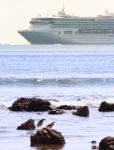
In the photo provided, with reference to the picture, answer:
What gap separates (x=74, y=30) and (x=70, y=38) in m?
2.03

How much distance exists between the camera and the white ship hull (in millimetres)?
157875

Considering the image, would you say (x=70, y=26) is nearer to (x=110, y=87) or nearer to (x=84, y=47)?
(x=84, y=47)

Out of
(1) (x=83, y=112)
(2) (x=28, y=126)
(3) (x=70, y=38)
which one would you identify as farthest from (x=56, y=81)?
(3) (x=70, y=38)

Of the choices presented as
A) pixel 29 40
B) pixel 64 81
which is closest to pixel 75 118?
pixel 64 81

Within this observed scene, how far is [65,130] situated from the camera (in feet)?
65.0

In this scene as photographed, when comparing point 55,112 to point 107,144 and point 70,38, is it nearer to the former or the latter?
point 107,144

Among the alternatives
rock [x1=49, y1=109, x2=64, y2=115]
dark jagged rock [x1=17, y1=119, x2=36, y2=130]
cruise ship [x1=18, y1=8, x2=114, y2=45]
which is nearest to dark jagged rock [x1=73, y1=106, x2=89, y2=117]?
rock [x1=49, y1=109, x2=64, y2=115]

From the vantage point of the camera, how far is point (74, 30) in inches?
6235

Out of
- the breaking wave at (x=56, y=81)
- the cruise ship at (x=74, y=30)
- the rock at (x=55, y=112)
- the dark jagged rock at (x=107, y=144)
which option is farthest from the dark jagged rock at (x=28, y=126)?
the cruise ship at (x=74, y=30)

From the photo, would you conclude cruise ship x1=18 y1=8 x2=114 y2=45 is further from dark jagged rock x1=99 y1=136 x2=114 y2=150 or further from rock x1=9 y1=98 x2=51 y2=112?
dark jagged rock x1=99 y1=136 x2=114 y2=150

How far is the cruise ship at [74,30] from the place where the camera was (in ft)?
518

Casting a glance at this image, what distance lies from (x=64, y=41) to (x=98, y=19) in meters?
8.12

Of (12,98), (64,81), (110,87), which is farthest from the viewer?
(64,81)

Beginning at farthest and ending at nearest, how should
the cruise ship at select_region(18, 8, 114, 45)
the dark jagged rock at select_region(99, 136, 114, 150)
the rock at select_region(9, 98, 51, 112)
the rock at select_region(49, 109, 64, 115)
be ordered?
the cruise ship at select_region(18, 8, 114, 45) < the rock at select_region(9, 98, 51, 112) < the rock at select_region(49, 109, 64, 115) < the dark jagged rock at select_region(99, 136, 114, 150)
